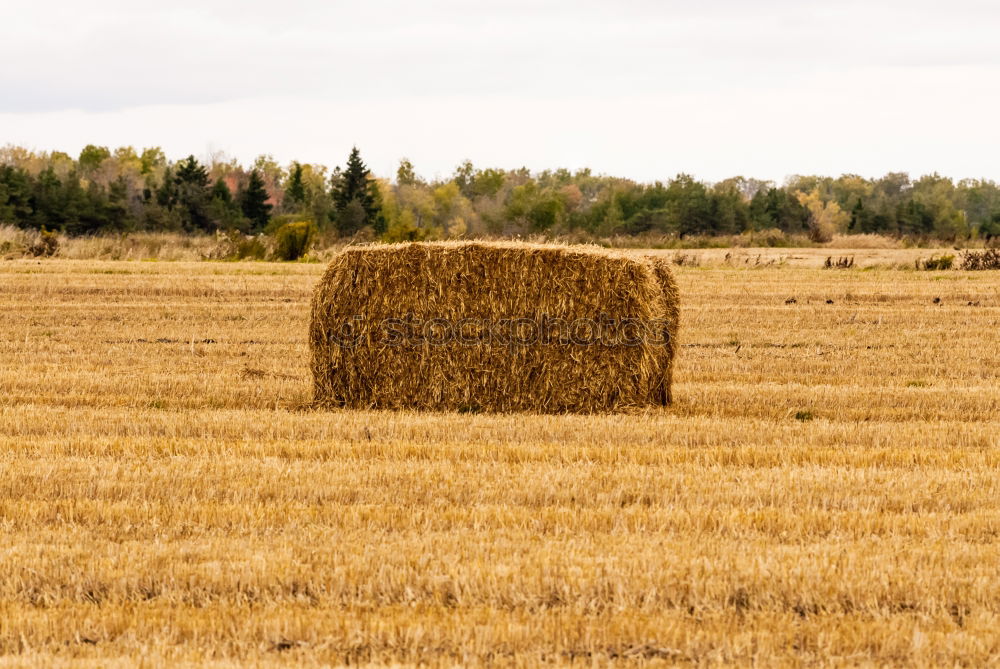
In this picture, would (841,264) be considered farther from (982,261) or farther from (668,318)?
(668,318)

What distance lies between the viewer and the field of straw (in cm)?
546

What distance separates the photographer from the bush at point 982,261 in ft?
122

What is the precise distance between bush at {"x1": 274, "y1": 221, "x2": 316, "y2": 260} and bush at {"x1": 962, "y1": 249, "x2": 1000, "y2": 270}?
21687mm

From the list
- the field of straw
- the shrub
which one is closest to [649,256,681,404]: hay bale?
the field of straw

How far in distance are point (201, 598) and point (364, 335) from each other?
674cm

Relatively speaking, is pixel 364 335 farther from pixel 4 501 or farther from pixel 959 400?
pixel 959 400

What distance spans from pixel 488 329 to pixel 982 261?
1161 inches

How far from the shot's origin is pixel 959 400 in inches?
516

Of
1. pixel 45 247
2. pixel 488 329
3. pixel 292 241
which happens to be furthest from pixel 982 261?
pixel 45 247

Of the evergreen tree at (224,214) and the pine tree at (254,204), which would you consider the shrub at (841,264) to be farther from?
the pine tree at (254,204)

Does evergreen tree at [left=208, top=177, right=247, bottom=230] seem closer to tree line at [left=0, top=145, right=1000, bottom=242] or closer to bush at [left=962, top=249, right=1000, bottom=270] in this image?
tree line at [left=0, top=145, right=1000, bottom=242]

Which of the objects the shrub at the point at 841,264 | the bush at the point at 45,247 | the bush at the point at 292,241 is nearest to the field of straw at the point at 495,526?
the shrub at the point at 841,264

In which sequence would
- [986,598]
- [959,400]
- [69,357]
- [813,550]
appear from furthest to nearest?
1. [69,357]
2. [959,400]
3. [813,550]
4. [986,598]

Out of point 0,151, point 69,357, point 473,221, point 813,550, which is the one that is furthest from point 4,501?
Answer: point 0,151
